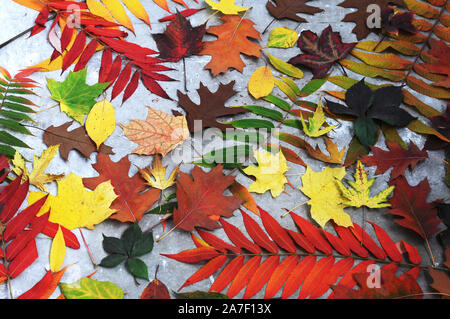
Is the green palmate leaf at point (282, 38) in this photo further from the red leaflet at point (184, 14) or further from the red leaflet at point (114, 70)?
the red leaflet at point (114, 70)

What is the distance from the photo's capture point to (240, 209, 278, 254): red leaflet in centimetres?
75

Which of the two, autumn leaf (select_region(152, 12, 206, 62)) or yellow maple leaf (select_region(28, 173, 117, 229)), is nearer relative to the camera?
yellow maple leaf (select_region(28, 173, 117, 229))

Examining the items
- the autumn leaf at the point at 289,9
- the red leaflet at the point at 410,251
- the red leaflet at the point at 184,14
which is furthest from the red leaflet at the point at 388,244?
the red leaflet at the point at 184,14

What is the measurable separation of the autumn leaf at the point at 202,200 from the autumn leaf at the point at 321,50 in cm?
37

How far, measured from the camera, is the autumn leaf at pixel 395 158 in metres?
0.85

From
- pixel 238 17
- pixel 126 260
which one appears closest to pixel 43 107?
pixel 126 260

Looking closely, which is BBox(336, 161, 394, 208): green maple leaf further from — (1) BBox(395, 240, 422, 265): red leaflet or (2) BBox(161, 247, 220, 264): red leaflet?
(2) BBox(161, 247, 220, 264): red leaflet

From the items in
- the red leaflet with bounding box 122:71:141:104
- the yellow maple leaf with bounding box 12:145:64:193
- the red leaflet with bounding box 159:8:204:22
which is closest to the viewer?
the yellow maple leaf with bounding box 12:145:64:193

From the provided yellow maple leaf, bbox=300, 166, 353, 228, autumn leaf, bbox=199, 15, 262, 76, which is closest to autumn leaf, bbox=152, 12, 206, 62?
autumn leaf, bbox=199, 15, 262, 76

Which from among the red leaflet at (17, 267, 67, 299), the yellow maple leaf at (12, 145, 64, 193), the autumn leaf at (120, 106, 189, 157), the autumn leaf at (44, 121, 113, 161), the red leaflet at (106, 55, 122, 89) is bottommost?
the red leaflet at (17, 267, 67, 299)

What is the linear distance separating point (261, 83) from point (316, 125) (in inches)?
6.8

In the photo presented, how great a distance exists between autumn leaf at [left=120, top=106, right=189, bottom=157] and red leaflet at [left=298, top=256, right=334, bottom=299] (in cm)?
38

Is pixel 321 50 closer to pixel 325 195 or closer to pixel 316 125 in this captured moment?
pixel 316 125

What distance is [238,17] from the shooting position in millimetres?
1036
